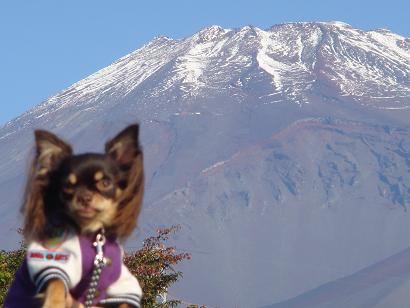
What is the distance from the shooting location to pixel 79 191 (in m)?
3.71

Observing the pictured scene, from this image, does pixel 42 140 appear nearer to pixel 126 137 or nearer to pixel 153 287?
pixel 126 137

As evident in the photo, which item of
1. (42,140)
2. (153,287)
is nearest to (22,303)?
(42,140)

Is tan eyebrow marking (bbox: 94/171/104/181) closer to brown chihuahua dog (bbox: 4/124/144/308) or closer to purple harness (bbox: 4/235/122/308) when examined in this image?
brown chihuahua dog (bbox: 4/124/144/308)

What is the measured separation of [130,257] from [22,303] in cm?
856

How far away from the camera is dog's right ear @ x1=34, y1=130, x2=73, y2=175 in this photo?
12.4ft

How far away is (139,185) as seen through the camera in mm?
3770

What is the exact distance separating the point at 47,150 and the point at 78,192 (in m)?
0.18

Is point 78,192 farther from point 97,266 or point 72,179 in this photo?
point 97,266

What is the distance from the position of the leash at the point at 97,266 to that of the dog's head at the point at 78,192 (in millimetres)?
36

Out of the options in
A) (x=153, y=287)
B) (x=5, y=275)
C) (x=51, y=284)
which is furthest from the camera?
(x=153, y=287)

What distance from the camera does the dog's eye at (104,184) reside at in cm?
374

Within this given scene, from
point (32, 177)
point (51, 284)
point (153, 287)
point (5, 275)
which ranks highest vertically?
point (153, 287)

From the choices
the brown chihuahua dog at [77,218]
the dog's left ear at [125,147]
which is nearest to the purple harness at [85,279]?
the brown chihuahua dog at [77,218]

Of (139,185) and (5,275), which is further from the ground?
(5,275)
